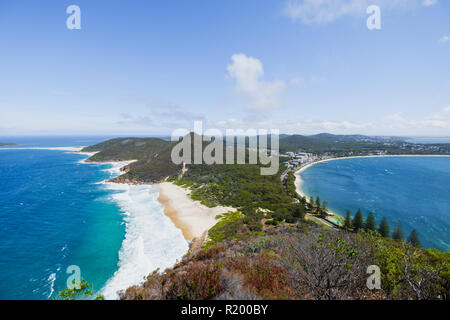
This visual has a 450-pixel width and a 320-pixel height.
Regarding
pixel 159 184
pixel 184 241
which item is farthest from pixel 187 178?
pixel 184 241

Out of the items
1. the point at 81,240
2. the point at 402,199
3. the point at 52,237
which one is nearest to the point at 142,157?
the point at 52,237

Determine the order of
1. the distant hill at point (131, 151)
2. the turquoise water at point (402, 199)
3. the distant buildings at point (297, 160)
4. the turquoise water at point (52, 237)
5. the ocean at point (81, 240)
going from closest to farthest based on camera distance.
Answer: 1. the turquoise water at point (52, 237)
2. the ocean at point (81, 240)
3. the turquoise water at point (402, 199)
4. the distant hill at point (131, 151)
5. the distant buildings at point (297, 160)

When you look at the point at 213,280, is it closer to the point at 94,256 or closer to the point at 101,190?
the point at 94,256

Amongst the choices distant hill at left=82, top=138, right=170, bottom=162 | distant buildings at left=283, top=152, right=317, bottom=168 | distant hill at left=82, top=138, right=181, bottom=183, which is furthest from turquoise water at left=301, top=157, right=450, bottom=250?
distant hill at left=82, top=138, right=170, bottom=162

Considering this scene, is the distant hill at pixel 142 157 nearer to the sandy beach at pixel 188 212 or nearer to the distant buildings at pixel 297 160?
the sandy beach at pixel 188 212

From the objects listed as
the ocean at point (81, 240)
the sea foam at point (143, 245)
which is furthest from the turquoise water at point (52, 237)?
the sea foam at point (143, 245)

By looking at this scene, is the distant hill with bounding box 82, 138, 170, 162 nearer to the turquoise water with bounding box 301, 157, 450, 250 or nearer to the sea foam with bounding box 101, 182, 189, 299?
the sea foam with bounding box 101, 182, 189, 299

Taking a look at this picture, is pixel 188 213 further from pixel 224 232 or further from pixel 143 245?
pixel 224 232
